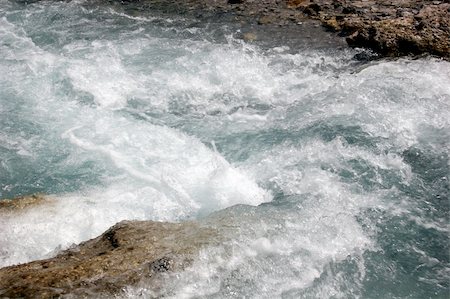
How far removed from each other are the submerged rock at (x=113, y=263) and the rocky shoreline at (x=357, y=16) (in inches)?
295

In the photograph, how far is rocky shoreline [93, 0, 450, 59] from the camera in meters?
10.5

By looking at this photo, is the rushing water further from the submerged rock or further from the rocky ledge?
the rocky ledge

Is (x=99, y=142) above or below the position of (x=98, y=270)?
below

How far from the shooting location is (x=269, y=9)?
13.1m

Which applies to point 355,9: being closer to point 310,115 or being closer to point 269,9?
point 269,9

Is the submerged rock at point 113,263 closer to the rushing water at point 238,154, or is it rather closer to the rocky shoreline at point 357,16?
the rushing water at point 238,154

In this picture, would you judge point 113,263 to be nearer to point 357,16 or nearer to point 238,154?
point 238,154

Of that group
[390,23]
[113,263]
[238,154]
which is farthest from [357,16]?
[113,263]

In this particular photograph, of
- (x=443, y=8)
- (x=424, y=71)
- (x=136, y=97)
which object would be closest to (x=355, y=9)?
(x=443, y=8)

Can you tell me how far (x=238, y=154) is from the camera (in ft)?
26.8

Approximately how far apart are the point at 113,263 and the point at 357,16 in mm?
10054

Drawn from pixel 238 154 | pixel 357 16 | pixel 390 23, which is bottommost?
pixel 238 154

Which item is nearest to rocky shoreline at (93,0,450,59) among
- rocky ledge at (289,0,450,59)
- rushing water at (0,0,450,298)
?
rocky ledge at (289,0,450,59)

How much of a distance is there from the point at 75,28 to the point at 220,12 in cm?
428
